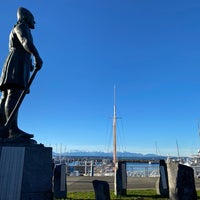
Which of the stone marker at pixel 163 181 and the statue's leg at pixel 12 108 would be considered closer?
the statue's leg at pixel 12 108

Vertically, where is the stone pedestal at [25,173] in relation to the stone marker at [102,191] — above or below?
above

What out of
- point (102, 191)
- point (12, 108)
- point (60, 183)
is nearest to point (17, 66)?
point (12, 108)

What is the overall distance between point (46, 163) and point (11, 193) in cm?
80

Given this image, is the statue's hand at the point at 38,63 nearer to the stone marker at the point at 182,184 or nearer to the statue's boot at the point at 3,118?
the statue's boot at the point at 3,118

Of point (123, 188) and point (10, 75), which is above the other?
point (10, 75)

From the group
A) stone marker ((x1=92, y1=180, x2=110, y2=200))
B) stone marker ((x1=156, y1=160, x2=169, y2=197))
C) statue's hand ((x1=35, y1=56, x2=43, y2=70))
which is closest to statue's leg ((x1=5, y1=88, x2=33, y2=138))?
statue's hand ((x1=35, y1=56, x2=43, y2=70))

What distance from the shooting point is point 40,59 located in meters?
4.98

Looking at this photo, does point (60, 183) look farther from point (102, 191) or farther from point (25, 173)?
point (25, 173)

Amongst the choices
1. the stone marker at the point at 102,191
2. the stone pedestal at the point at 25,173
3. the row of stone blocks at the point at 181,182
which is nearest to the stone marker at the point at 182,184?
the row of stone blocks at the point at 181,182

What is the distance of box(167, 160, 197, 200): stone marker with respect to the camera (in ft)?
18.1

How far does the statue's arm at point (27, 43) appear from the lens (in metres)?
4.95

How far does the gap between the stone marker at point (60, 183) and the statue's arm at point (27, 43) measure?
201 inches

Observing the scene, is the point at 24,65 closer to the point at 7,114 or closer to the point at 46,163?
the point at 7,114

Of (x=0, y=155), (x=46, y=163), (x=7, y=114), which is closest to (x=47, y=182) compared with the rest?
(x=46, y=163)
